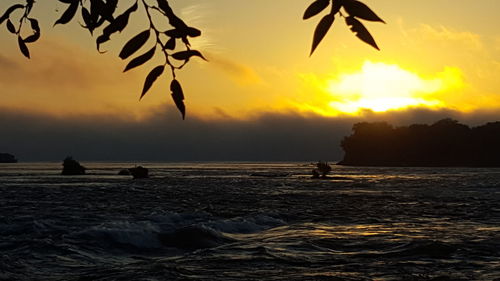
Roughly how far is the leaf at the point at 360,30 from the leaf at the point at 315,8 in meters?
0.11

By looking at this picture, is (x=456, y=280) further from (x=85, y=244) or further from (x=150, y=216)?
(x=150, y=216)

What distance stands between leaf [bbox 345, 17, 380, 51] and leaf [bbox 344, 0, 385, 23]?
26 millimetres

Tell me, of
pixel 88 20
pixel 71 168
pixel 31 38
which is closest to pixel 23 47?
pixel 31 38

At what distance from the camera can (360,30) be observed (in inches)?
77.4

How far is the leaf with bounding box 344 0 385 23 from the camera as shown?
6.18 ft

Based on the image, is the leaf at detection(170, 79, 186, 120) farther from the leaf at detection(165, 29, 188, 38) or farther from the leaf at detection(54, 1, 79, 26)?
the leaf at detection(54, 1, 79, 26)

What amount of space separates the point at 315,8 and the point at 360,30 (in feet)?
0.64

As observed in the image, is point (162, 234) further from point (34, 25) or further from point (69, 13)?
point (69, 13)

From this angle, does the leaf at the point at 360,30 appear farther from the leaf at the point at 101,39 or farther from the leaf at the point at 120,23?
the leaf at the point at 101,39

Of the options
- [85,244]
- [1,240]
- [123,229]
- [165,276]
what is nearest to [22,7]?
[165,276]

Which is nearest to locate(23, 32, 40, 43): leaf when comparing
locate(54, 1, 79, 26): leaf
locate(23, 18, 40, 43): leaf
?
locate(23, 18, 40, 43): leaf

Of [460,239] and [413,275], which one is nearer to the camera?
[413,275]

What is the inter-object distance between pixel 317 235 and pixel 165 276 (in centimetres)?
747

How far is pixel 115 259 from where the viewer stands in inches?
618
